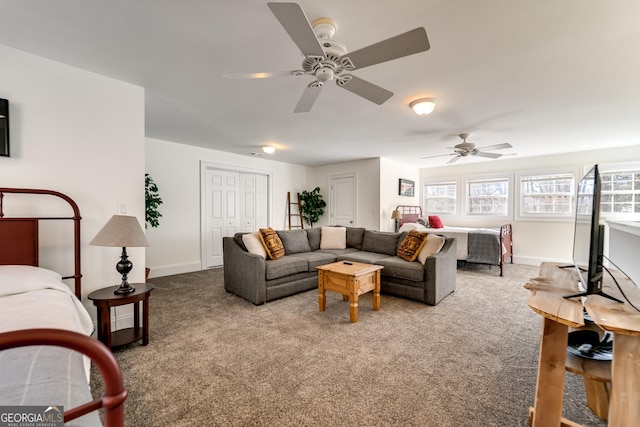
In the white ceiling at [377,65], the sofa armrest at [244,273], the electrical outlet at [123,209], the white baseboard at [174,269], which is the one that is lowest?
the white baseboard at [174,269]

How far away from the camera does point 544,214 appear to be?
5.77m

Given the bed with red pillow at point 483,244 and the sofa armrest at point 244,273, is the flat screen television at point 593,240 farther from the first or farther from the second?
the bed with red pillow at point 483,244

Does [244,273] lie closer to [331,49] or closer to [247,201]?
[331,49]

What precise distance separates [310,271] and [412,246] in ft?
4.92

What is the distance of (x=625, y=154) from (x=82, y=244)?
8.41 metres

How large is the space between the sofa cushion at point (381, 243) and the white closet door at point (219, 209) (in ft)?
9.60

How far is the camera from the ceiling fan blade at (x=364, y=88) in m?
2.00

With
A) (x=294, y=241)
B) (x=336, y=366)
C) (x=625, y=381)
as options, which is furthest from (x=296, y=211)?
(x=625, y=381)

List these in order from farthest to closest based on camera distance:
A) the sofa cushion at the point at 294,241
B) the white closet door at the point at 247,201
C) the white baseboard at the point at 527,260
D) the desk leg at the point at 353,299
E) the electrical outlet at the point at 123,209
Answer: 1. the white closet door at the point at 247,201
2. the white baseboard at the point at 527,260
3. the sofa cushion at the point at 294,241
4. the desk leg at the point at 353,299
5. the electrical outlet at the point at 123,209

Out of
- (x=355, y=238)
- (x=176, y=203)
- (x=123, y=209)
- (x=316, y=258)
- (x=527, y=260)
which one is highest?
(x=176, y=203)

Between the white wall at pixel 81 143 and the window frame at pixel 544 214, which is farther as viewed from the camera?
the window frame at pixel 544 214

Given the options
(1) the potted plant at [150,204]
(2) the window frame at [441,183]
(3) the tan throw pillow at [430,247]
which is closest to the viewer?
(3) the tan throw pillow at [430,247]

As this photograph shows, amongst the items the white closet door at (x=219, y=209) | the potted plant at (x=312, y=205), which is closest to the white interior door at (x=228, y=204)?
the white closet door at (x=219, y=209)

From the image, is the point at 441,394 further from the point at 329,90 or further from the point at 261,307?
the point at 329,90
